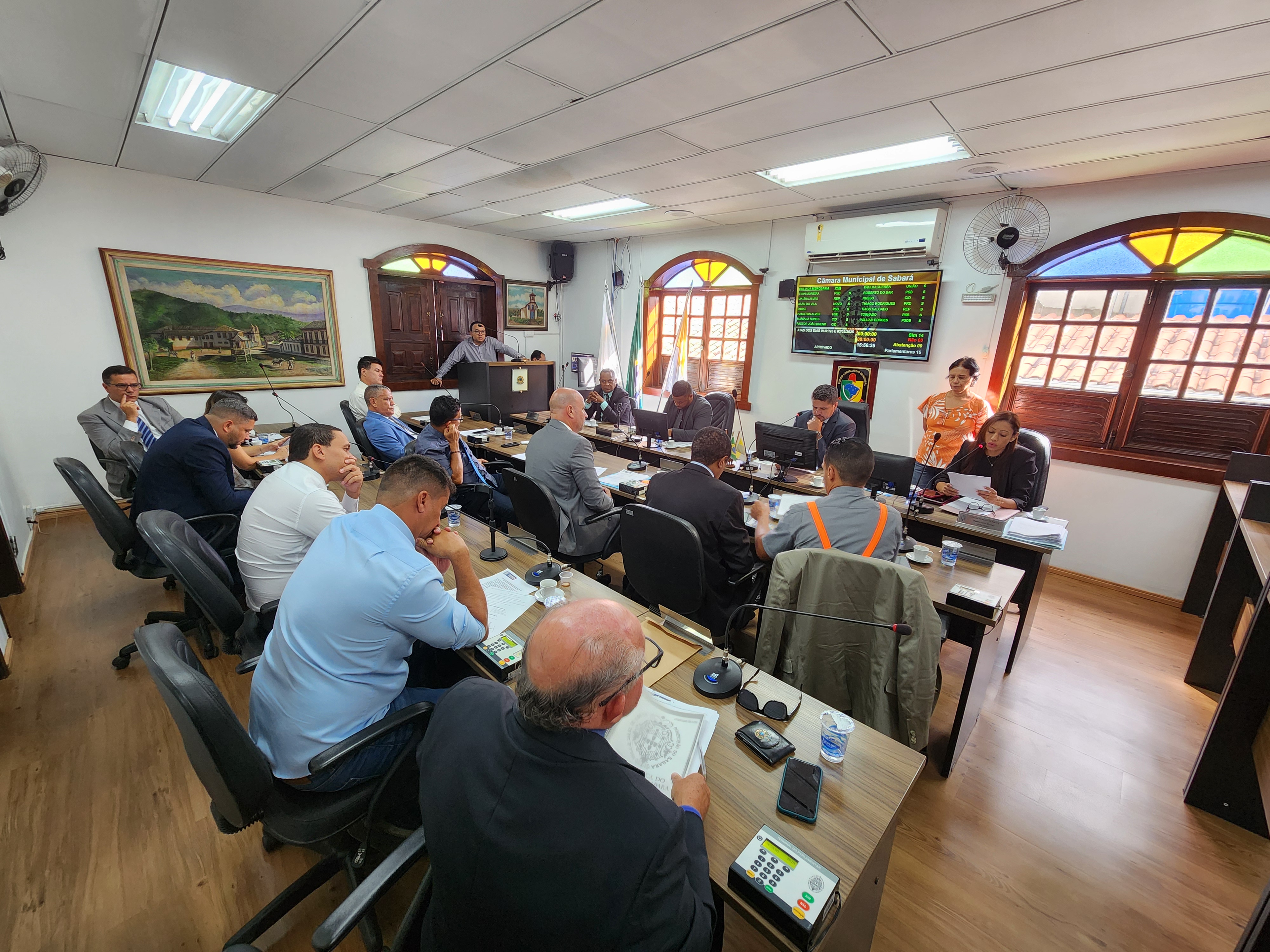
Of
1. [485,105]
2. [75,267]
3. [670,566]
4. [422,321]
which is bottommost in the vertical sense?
[670,566]

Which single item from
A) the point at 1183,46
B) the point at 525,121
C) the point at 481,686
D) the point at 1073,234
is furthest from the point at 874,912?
the point at 1073,234

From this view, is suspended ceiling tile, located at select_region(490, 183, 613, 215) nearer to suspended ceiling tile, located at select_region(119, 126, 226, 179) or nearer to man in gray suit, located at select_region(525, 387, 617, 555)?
suspended ceiling tile, located at select_region(119, 126, 226, 179)

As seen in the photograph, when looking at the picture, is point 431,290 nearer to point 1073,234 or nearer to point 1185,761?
point 1073,234

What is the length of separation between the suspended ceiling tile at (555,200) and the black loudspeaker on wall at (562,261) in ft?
6.08

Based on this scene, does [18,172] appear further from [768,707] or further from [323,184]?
[768,707]

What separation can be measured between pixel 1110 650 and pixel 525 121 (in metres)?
4.70


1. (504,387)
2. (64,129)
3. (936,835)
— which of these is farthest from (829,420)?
(64,129)

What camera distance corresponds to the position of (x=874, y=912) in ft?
3.94

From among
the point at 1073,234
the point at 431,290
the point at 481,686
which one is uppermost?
the point at 1073,234

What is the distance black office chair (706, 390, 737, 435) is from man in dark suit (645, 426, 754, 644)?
2.65 m

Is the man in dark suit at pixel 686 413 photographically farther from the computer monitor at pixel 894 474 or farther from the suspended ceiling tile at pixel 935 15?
the suspended ceiling tile at pixel 935 15

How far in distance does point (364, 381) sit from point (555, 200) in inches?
103

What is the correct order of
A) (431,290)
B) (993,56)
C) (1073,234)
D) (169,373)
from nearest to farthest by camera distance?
(993,56) → (1073,234) → (169,373) → (431,290)

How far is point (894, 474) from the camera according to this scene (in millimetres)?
3078
